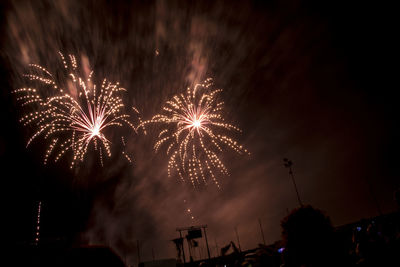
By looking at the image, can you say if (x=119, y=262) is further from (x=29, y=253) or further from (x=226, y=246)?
(x=226, y=246)

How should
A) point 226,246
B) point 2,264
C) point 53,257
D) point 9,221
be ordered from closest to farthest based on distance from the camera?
point 53,257 → point 2,264 → point 226,246 → point 9,221

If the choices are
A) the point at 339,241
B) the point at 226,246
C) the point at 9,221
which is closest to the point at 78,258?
the point at 226,246

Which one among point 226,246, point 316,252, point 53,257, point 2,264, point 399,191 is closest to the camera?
point 316,252

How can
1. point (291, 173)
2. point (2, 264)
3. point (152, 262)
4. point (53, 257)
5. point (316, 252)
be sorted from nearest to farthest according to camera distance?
point (316, 252) < point (53, 257) < point (2, 264) < point (152, 262) < point (291, 173)

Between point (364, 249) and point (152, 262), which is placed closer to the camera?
point (364, 249)

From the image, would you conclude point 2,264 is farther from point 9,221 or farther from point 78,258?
point 9,221

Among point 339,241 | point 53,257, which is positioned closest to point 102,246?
point 53,257

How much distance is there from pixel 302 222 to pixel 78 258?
3503 millimetres

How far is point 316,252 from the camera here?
120 inches

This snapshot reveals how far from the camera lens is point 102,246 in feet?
11.9

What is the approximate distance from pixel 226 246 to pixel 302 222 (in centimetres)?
186

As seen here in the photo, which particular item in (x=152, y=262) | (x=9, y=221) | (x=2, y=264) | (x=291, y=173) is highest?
(x=291, y=173)

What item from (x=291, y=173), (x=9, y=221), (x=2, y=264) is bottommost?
(x=2, y=264)

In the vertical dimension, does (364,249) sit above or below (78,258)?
below
